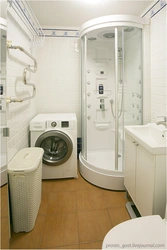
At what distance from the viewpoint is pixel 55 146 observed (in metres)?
2.73

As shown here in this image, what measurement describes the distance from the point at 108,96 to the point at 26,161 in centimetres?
209

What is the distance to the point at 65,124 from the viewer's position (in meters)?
2.64

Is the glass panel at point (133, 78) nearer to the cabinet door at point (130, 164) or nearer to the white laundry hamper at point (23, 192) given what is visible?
the cabinet door at point (130, 164)

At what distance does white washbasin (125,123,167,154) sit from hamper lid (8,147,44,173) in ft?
3.29

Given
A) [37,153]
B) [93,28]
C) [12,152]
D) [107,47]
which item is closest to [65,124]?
[37,153]

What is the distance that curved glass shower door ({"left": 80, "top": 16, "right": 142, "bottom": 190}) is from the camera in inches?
96.3

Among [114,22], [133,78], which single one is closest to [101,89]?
[133,78]

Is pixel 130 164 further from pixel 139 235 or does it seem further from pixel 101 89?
pixel 101 89

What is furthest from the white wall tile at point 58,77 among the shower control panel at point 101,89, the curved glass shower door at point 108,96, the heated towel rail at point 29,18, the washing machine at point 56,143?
the washing machine at point 56,143

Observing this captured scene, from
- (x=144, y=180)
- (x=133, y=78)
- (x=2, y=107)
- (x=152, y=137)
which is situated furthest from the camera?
(x=133, y=78)

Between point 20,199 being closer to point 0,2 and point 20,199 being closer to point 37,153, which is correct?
point 37,153

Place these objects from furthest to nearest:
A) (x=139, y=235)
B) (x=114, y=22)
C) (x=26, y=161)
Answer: (x=114, y=22)
(x=26, y=161)
(x=139, y=235)

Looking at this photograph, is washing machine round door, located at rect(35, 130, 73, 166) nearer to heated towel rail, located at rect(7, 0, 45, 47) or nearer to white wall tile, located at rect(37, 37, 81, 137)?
white wall tile, located at rect(37, 37, 81, 137)

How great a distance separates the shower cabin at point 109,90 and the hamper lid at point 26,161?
938 mm
